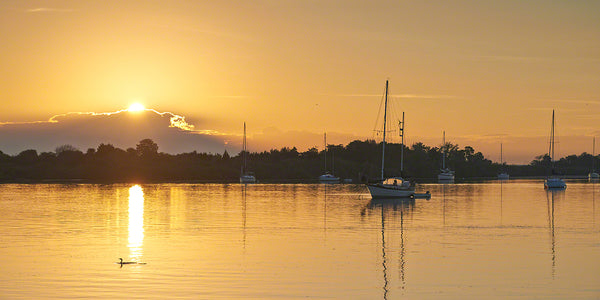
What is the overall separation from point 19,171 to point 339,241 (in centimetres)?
17111

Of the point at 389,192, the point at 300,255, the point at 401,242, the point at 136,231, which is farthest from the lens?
the point at 389,192

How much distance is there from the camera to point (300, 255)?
115ft

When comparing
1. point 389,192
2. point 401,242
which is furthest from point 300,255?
point 389,192

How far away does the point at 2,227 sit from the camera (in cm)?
4934

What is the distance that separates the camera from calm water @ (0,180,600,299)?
26.0 metres

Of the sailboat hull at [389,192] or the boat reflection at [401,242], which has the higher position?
the sailboat hull at [389,192]

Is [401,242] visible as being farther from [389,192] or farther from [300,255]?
[389,192]

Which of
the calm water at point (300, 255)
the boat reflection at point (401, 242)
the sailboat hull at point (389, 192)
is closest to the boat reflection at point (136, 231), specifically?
the calm water at point (300, 255)

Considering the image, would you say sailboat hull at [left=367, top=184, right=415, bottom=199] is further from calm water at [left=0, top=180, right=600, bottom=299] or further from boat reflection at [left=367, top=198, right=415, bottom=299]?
calm water at [left=0, top=180, right=600, bottom=299]

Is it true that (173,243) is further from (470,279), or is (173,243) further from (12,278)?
(470,279)

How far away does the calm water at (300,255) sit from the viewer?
2600cm

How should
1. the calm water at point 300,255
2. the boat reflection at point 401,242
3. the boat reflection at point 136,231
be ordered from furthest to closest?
the boat reflection at point 136,231, the boat reflection at point 401,242, the calm water at point 300,255

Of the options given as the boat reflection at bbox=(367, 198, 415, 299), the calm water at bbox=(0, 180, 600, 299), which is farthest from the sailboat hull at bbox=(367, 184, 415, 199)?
the calm water at bbox=(0, 180, 600, 299)

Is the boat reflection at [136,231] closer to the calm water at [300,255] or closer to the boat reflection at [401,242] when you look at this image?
the calm water at [300,255]
